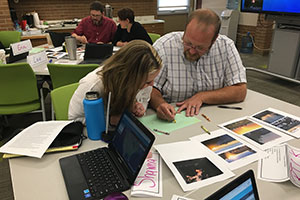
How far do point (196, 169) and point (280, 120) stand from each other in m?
0.67

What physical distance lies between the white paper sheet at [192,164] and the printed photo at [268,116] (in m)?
0.48

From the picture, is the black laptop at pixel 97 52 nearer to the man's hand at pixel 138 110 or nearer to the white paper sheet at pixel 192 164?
the man's hand at pixel 138 110

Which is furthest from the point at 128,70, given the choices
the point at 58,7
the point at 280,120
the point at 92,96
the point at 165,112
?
the point at 58,7

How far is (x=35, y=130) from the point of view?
1.17 m

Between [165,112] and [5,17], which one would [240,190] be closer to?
[165,112]

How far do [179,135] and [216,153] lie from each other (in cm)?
21

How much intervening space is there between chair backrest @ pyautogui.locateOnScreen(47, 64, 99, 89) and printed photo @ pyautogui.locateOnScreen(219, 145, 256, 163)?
1.38 m

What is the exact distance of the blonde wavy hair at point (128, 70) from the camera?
3.90ft

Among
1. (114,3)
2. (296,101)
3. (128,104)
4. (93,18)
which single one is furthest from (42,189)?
(114,3)

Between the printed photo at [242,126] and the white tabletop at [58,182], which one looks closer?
the white tabletop at [58,182]

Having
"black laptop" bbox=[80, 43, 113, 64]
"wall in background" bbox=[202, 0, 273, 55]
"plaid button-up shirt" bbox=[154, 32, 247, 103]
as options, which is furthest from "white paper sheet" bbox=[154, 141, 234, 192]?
"wall in background" bbox=[202, 0, 273, 55]

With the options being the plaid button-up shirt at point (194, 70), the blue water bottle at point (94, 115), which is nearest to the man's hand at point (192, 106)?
the plaid button-up shirt at point (194, 70)

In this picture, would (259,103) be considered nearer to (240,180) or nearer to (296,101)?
(240,180)

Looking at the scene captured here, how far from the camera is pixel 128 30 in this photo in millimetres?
3572
